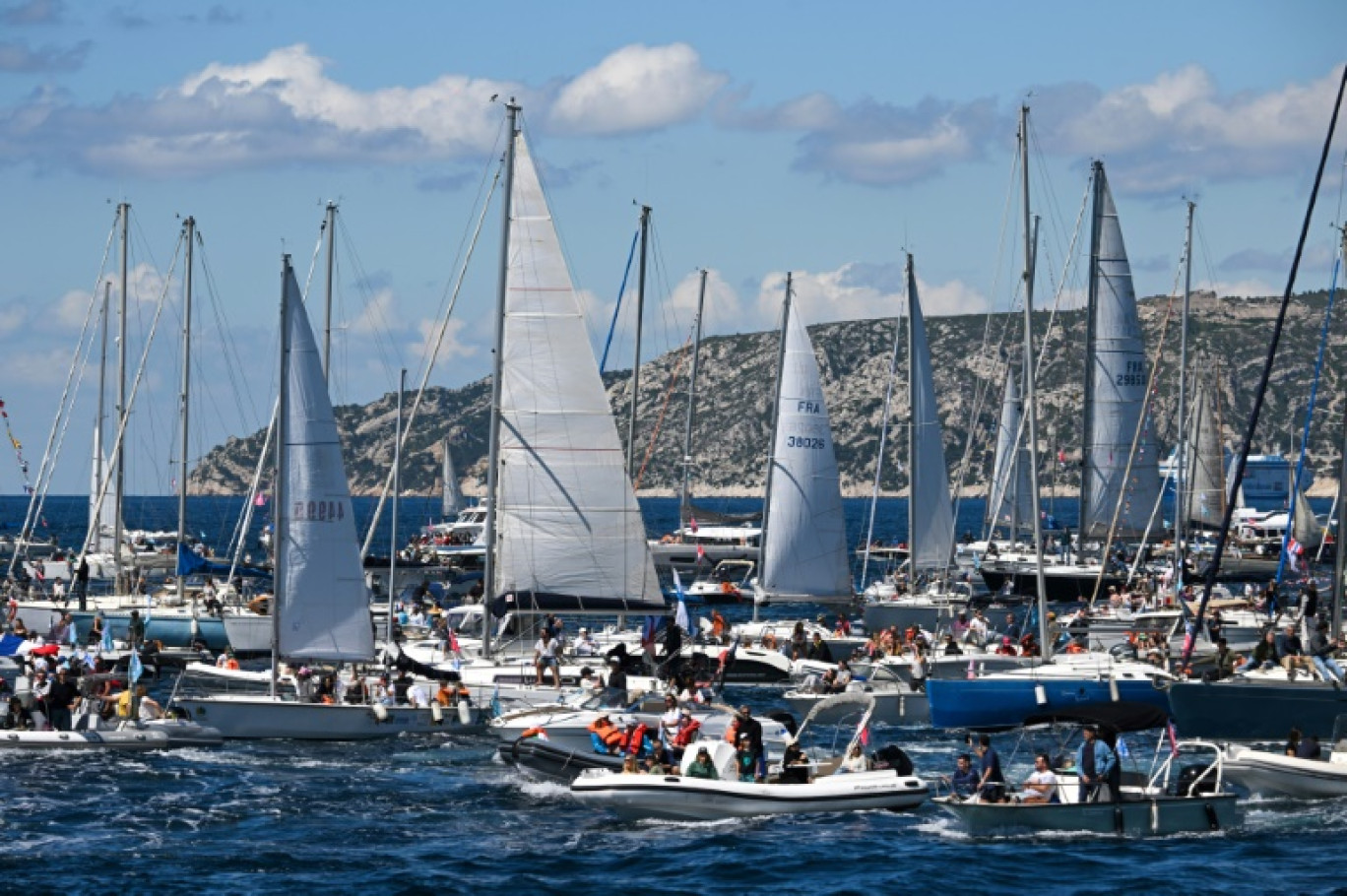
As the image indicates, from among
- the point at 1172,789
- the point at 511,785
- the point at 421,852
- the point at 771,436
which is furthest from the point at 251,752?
the point at 771,436

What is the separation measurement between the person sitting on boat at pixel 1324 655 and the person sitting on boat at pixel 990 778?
12.1 metres

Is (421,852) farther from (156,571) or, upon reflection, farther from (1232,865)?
(156,571)

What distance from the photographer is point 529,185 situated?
49.7 meters

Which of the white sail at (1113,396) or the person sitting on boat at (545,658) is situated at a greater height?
the white sail at (1113,396)

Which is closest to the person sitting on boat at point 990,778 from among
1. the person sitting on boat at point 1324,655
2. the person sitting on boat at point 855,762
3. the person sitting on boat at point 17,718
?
the person sitting on boat at point 855,762

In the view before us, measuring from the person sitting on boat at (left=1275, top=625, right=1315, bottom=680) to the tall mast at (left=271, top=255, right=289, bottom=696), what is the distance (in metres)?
22.0

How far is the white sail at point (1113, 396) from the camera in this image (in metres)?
79.8

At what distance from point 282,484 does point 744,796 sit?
14621mm

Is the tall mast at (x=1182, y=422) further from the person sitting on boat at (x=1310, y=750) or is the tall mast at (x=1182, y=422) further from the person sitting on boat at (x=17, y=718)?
the person sitting on boat at (x=17, y=718)

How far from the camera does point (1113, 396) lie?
3167 inches

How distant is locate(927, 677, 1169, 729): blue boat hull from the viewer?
47.5 metres

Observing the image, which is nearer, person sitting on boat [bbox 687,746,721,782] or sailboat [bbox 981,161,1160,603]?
person sitting on boat [bbox 687,746,721,782]

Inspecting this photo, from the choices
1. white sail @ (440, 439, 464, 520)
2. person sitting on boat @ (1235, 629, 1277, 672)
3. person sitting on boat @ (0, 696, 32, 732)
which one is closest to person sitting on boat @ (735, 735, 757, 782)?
person sitting on boat @ (1235, 629, 1277, 672)

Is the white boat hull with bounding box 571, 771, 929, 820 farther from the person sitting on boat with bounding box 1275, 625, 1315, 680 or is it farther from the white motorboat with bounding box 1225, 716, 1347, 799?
the person sitting on boat with bounding box 1275, 625, 1315, 680
